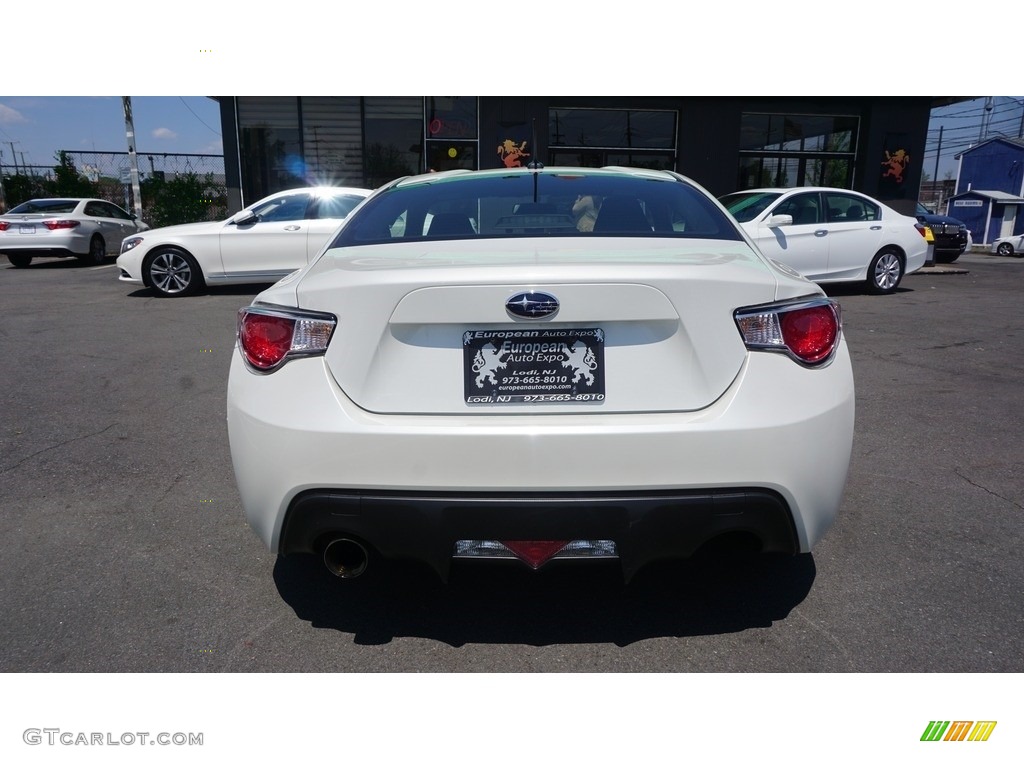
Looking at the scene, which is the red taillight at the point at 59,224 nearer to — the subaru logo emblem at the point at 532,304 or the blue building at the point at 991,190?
the subaru logo emblem at the point at 532,304

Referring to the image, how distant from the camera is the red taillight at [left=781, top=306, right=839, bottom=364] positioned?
2.16 meters

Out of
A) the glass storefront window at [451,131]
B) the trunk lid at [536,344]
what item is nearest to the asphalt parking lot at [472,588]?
the trunk lid at [536,344]

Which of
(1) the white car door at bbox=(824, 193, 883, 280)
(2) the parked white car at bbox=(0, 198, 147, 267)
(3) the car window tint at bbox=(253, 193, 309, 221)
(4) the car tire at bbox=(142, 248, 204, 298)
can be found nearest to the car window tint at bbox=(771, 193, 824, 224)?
(1) the white car door at bbox=(824, 193, 883, 280)

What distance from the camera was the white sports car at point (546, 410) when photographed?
6.73 feet

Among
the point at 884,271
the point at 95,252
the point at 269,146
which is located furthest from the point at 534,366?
the point at 269,146

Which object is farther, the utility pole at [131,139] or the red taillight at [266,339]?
the utility pole at [131,139]

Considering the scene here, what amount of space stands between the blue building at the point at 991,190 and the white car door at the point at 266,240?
34.4 meters

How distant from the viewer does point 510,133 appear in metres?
17.4

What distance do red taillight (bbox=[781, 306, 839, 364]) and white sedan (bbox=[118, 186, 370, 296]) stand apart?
9233 mm

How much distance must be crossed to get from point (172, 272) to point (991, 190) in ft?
138

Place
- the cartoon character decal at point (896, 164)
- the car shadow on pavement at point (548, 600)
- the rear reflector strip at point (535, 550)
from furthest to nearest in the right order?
the cartoon character decal at point (896, 164)
the car shadow on pavement at point (548, 600)
the rear reflector strip at point (535, 550)

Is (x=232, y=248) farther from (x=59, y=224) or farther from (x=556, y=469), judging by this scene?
(x=556, y=469)
